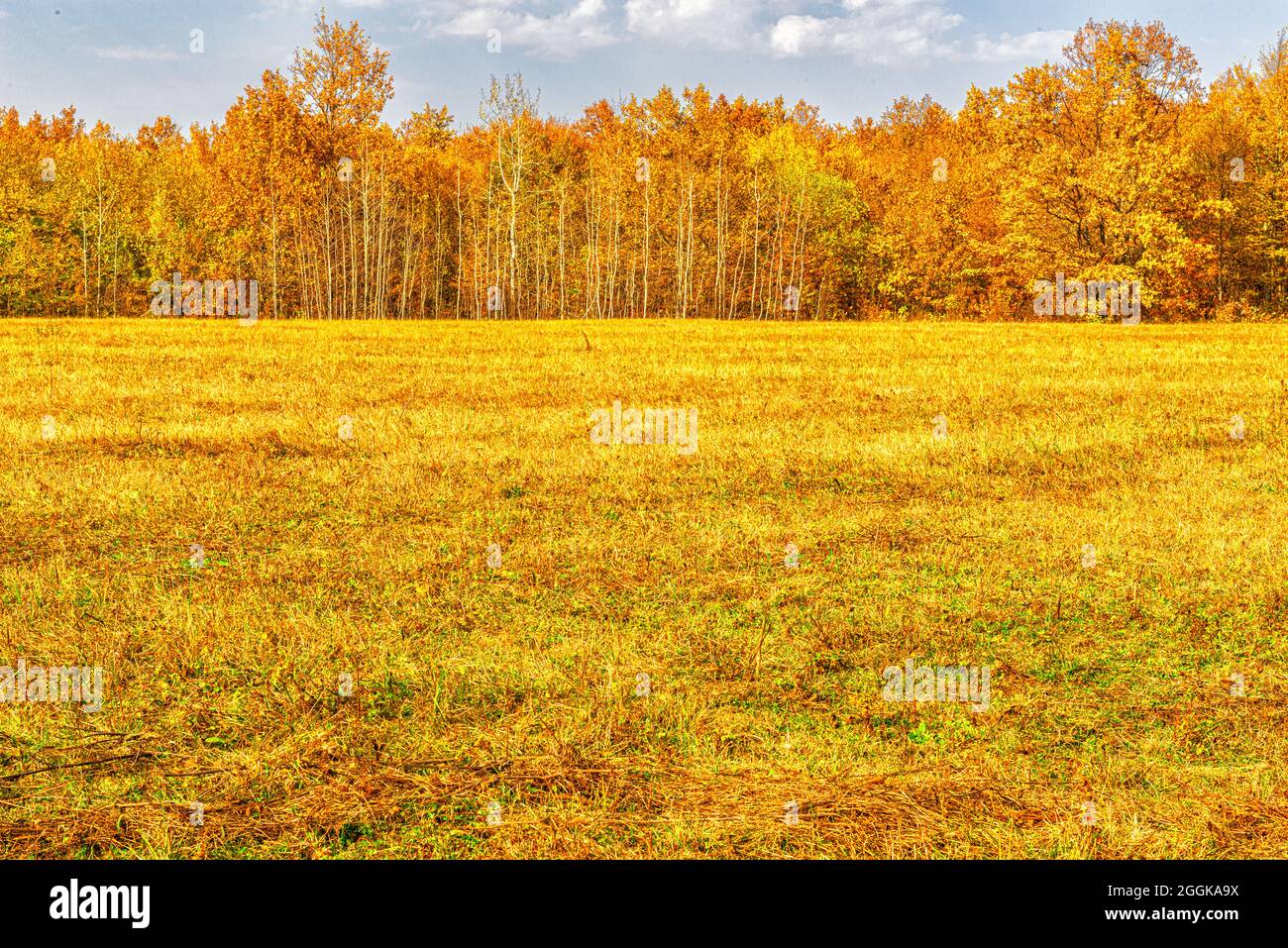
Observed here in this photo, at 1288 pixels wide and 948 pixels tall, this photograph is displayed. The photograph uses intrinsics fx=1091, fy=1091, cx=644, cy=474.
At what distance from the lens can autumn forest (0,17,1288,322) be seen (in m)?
49.2

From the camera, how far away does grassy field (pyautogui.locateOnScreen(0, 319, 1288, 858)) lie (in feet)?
17.7

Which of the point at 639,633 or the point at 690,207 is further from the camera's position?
the point at 690,207

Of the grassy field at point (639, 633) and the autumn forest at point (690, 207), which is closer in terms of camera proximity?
the grassy field at point (639, 633)

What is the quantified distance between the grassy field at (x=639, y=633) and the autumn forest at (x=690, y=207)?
1316 inches

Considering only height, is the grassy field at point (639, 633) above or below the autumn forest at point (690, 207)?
below

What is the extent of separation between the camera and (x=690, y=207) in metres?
66.3

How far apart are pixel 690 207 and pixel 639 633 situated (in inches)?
2385

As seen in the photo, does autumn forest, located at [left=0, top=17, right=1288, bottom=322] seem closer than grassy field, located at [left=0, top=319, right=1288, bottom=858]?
No

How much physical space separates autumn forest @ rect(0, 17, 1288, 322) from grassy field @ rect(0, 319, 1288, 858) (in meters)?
33.4

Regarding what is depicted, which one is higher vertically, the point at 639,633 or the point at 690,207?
the point at 690,207

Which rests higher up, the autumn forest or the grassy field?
the autumn forest

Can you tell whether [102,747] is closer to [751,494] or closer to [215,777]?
[215,777]

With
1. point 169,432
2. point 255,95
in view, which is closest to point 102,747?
point 169,432

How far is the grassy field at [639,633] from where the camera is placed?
541 cm
